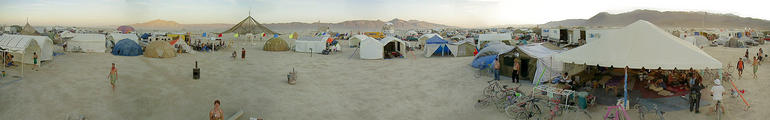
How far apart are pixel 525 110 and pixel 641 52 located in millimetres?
2876

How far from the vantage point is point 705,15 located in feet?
502

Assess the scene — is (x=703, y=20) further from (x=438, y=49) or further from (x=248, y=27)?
(x=248, y=27)

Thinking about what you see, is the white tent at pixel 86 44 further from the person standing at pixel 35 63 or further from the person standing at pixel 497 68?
the person standing at pixel 497 68

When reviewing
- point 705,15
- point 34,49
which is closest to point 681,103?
point 34,49

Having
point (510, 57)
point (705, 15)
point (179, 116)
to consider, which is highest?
point (705, 15)

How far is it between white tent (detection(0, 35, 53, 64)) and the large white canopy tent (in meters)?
17.4

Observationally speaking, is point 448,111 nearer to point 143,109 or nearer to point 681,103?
point 681,103

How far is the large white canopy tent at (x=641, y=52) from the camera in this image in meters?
8.44

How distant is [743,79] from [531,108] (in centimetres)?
990

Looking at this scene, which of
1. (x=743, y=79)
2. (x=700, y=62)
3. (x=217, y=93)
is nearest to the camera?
(x=700, y=62)

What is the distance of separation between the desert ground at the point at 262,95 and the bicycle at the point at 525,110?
0.27 meters

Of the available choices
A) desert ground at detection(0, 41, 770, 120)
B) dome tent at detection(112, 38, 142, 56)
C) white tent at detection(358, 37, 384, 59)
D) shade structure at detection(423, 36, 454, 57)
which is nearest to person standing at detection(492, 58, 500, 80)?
desert ground at detection(0, 41, 770, 120)

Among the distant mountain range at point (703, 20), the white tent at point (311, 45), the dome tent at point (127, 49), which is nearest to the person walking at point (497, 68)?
the white tent at point (311, 45)

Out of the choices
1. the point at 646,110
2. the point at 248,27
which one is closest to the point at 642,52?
the point at 646,110
